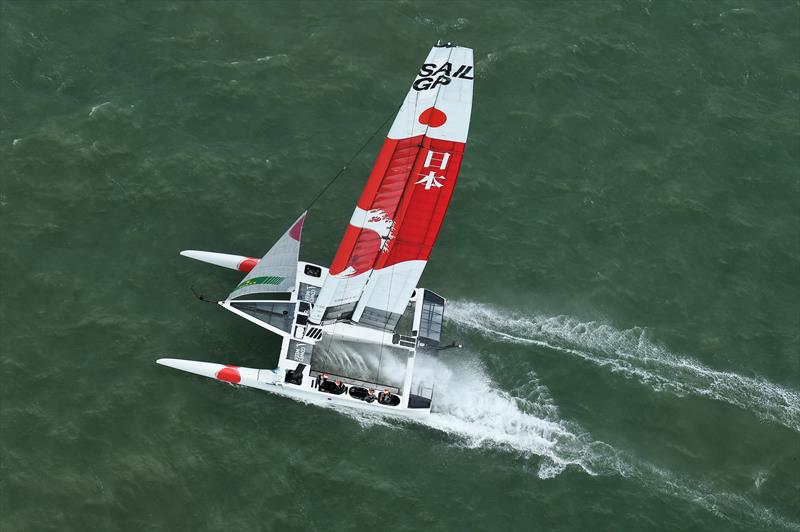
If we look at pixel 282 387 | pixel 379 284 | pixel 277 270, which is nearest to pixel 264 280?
pixel 277 270

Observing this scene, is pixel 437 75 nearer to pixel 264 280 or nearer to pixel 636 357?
pixel 264 280

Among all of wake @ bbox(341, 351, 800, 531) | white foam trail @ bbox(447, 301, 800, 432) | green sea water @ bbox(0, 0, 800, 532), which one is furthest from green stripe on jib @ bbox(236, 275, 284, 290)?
white foam trail @ bbox(447, 301, 800, 432)

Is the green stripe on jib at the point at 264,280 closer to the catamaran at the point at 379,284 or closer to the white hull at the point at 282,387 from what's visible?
the catamaran at the point at 379,284

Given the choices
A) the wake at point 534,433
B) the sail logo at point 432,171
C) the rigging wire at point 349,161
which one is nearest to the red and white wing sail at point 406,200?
the sail logo at point 432,171

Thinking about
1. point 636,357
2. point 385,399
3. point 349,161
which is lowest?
point 385,399

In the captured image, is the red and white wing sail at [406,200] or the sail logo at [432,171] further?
the sail logo at [432,171]

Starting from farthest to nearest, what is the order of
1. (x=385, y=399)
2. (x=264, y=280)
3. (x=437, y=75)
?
(x=437, y=75) < (x=264, y=280) < (x=385, y=399)
